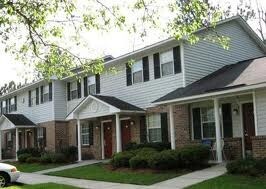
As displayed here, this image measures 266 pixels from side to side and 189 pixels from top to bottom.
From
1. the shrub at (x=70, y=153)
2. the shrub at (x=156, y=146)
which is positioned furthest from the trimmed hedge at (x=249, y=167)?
the shrub at (x=70, y=153)

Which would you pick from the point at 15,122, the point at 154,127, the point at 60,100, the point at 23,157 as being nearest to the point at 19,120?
the point at 15,122

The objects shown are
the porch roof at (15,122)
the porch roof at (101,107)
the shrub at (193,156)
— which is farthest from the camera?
the porch roof at (15,122)

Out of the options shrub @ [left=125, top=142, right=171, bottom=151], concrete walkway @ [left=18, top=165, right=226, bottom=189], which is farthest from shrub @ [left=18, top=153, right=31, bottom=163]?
concrete walkway @ [left=18, top=165, right=226, bottom=189]

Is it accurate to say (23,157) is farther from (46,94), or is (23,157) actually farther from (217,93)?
(217,93)

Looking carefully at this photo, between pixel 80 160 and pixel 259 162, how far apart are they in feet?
48.1

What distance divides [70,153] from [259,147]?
48.2 feet

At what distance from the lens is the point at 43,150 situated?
3231 centimetres

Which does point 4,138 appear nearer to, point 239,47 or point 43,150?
point 43,150

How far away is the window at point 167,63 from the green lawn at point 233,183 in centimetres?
841

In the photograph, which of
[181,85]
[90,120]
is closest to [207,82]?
[181,85]

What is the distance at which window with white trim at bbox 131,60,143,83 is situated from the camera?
77.5ft

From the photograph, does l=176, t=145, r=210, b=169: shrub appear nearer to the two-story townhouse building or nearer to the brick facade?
the brick facade

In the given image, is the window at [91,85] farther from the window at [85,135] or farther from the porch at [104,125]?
the window at [85,135]

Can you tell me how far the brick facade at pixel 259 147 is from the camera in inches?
612
